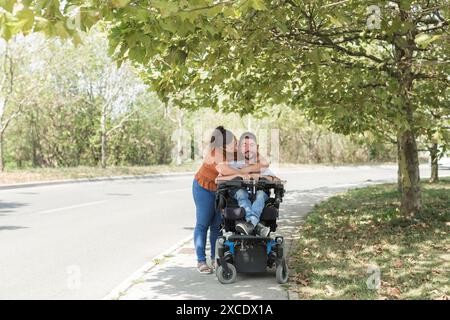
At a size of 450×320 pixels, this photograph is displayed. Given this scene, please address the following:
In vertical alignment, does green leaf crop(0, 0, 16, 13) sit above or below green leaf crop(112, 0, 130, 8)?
below

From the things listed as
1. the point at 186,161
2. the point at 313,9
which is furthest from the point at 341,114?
the point at 186,161

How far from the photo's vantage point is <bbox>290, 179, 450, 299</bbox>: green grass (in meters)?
5.64

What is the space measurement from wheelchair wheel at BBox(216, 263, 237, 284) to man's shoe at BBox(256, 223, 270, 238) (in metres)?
0.50

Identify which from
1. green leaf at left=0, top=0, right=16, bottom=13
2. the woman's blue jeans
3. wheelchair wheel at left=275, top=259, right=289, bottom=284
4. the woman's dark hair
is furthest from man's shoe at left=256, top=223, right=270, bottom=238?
green leaf at left=0, top=0, right=16, bottom=13

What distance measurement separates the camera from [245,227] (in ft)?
19.5

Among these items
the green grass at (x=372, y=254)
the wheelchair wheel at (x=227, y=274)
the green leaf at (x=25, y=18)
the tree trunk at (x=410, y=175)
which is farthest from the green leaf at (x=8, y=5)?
the tree trunk at (x=410, y=175)

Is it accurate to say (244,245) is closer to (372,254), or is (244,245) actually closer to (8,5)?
(372,254)

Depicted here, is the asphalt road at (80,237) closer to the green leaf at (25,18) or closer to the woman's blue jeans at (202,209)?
the woman's blue jeans at (202,209)

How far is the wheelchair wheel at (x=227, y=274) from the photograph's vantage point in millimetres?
5848

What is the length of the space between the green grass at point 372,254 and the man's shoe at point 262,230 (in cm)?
63

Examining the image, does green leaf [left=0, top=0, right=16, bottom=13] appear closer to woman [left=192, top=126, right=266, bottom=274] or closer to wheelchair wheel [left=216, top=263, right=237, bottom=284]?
woman [left=192, top=126, right=266, bottom=274]

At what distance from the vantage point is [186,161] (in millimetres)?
36875

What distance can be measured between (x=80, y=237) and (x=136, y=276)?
324cm
